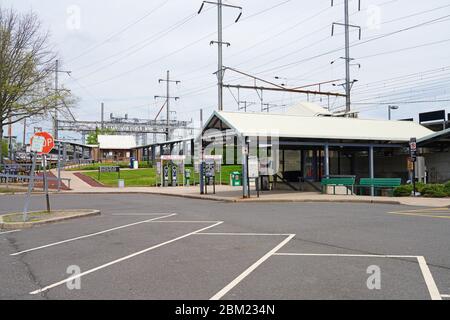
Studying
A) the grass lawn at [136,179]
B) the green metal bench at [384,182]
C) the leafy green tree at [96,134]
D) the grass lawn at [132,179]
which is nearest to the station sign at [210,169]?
the grass lawn at [136,179]

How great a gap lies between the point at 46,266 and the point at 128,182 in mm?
34078

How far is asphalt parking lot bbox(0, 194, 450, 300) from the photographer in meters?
6.24

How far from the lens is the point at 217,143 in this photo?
98.9 feet

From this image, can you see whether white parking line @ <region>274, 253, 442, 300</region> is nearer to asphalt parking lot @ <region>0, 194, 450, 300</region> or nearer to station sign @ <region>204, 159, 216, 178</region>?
asphalt parking lot @ <region>0, 194, 450, 300</region>

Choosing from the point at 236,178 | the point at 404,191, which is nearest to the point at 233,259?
the point at 404,191

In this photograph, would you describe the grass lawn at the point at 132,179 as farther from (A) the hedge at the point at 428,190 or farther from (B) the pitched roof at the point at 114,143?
(B) the pitched roof at the point at 114,143

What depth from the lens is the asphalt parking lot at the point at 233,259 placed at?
6.24 meters

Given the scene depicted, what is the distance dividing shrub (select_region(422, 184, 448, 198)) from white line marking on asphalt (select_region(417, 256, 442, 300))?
590 inches

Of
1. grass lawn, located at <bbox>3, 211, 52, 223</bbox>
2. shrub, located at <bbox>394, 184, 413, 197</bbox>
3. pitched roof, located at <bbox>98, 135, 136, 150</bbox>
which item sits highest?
pitched roof, located at <bbox>98, 135, 136, 150</bbox>

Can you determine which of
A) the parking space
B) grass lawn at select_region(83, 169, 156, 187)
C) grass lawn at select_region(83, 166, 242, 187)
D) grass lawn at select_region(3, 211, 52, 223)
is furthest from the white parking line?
grass lawn at select_region(83, 169, 156, 187)

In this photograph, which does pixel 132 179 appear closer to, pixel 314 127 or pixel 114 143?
pixel 314 127

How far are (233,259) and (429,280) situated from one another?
3264 mm

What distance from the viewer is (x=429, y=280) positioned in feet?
21.6

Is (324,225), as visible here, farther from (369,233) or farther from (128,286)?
(128,286)
